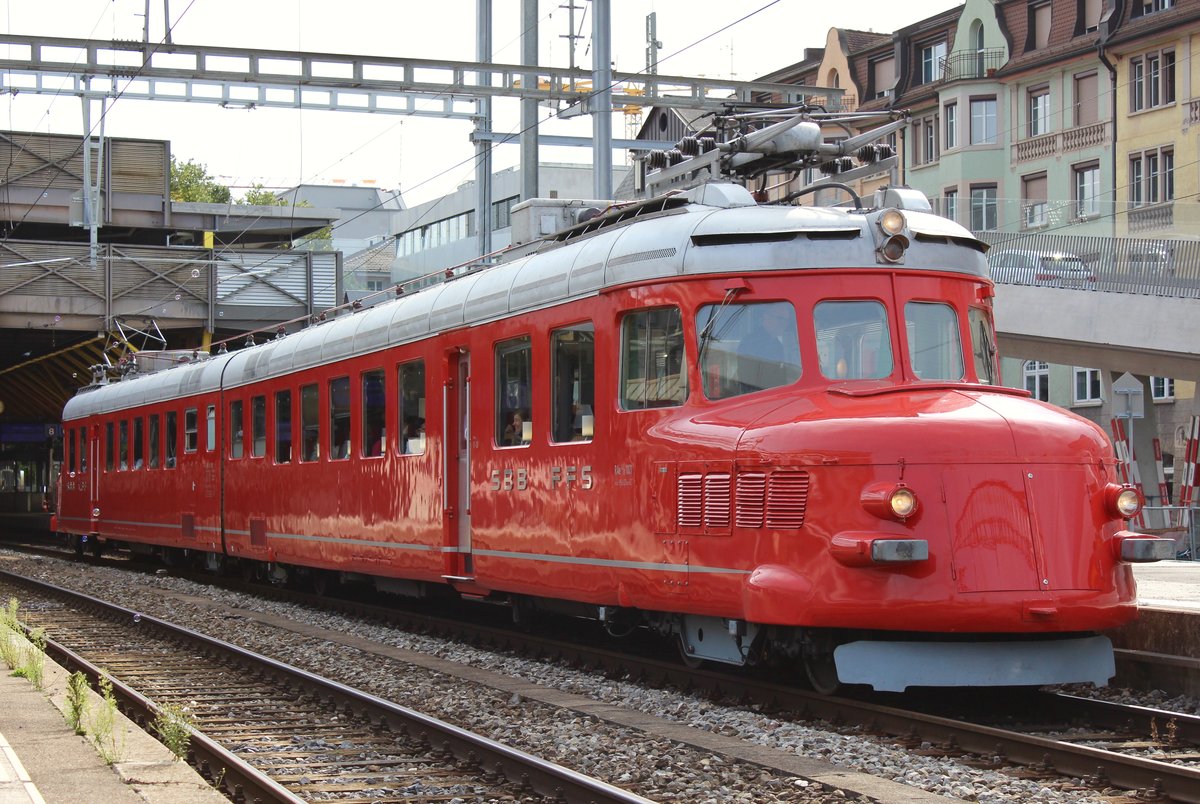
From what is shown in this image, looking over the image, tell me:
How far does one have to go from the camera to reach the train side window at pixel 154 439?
2495 centimetres

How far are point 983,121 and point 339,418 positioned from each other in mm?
33332

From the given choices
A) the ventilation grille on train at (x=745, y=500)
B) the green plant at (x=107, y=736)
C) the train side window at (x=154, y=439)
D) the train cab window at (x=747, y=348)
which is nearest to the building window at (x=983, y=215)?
→ the train side window at (x=154, y=439)

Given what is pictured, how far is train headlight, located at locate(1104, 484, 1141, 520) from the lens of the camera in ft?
31.0

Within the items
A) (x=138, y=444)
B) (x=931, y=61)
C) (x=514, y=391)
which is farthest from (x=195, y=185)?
(x=514, y=391)

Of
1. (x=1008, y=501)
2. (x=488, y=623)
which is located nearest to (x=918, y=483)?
(x=1008, y=501)

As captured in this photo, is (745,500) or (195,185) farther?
(195,185)

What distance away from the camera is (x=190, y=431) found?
2317 centimetres

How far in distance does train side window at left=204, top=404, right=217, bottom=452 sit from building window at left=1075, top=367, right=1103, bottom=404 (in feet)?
89.8

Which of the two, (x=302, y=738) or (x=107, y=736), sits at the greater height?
(x=107, y=736)

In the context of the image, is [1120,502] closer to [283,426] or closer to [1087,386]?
[283,426]

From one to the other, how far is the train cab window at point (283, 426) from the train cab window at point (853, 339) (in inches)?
381

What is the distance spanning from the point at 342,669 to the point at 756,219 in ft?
16.0

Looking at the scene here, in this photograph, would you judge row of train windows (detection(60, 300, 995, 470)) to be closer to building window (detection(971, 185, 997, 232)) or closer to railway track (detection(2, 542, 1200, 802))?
railway track (detection(2, 542, 1200, 802))

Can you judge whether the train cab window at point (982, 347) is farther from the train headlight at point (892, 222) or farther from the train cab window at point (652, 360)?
the train cab window at point (652, 360)
